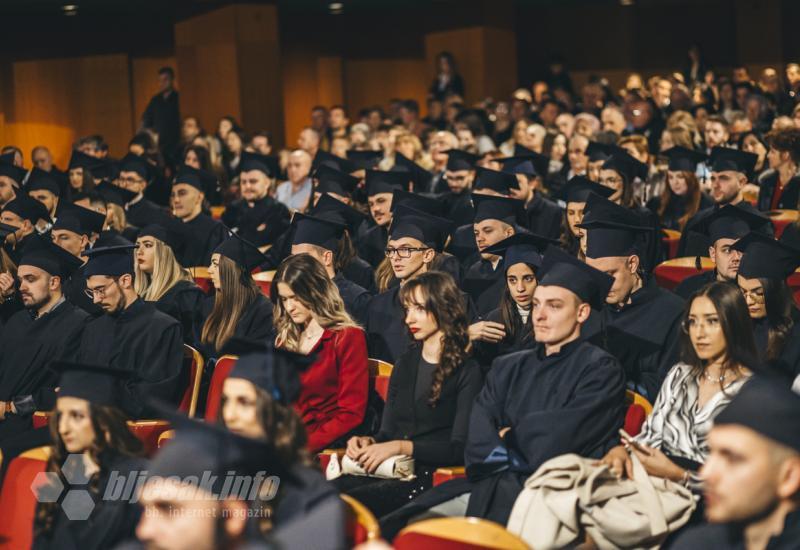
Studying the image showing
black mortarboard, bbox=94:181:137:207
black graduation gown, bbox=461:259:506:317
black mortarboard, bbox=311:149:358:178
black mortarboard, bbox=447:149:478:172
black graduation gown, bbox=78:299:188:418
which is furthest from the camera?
black mortarboard, bbox=311:149:358:178

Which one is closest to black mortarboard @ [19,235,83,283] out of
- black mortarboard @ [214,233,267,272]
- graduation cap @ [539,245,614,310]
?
black mortarboard @ [214,233,267,272]

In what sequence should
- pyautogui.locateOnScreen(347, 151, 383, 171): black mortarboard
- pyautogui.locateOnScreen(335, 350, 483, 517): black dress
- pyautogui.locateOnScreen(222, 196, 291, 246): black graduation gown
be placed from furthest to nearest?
pyautogui.locateOnScreen(347, 151, 383, 171): black mortarboard < pyautogui.locateOnScreen(222, 196, 291, 246): black graduation gown < pyautogui.locateOnScreen(335, 350, 483, 517): black dress

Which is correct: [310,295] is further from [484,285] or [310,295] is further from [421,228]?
[484,285]

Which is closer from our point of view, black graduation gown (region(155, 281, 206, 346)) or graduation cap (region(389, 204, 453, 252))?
graduation cap (region(389, 204, 453, 252))

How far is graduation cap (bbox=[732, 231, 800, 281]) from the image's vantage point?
5.64 m

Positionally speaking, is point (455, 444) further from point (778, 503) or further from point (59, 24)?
point (59, 24)

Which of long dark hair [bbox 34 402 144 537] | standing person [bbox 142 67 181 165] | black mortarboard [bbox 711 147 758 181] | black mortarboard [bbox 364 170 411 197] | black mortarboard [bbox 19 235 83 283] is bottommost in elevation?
long dark hair [bbox 34 402 144 537]

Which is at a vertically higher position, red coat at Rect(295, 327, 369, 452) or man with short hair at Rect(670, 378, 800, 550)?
man with short hair at Rect(670, 378, 800, 550)

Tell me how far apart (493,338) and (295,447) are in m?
2.19

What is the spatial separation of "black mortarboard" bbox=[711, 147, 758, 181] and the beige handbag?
4970 millimetres

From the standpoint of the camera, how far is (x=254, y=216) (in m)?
11.1

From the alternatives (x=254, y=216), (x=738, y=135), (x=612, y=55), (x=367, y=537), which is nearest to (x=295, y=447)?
(x=367, y=537)

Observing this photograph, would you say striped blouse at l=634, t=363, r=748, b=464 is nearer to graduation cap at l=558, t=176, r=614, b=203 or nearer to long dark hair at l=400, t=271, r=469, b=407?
long dark hair at l=400, t=271, r=469, b=407

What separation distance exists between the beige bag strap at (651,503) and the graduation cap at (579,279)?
87cm
